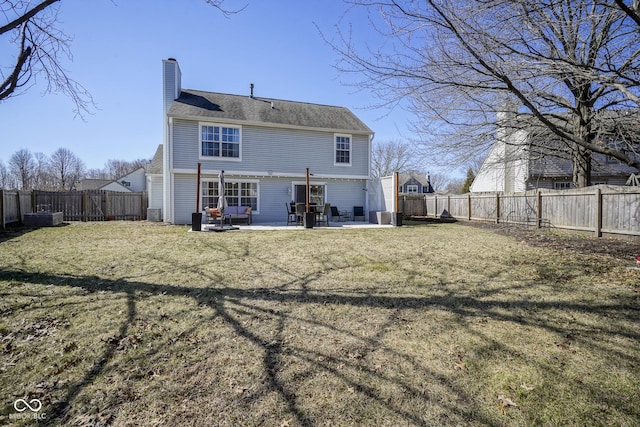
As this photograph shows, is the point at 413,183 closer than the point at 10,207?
No

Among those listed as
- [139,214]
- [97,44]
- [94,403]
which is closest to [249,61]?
[97,44]

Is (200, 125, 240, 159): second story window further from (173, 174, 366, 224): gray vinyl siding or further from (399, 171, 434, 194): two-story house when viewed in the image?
(399, 171, 434, 194): two-story house

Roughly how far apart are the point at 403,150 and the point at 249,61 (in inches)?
1312

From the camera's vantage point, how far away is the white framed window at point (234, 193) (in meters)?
14.7

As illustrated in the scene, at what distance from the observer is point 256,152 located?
15.4 metres

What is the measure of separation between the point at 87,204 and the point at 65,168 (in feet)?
179

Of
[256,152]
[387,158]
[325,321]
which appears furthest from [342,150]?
[387,158]

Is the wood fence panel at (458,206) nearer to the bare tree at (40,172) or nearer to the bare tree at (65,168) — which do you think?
the bare tree at (40,172)

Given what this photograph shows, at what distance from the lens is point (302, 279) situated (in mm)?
5160

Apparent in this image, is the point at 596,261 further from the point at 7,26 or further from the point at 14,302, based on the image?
the point at 7,26

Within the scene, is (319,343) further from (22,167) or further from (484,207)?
(22,167)

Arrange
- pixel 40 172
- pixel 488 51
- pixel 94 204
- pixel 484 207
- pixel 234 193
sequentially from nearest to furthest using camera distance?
pixel 488 51 → pixel 234 193 → pixel 484 207 → pixel 94 204 → pixel 40 172

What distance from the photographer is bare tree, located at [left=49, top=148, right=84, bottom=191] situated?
56.1 metres

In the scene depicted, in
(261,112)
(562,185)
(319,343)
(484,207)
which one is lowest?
(319,343)
